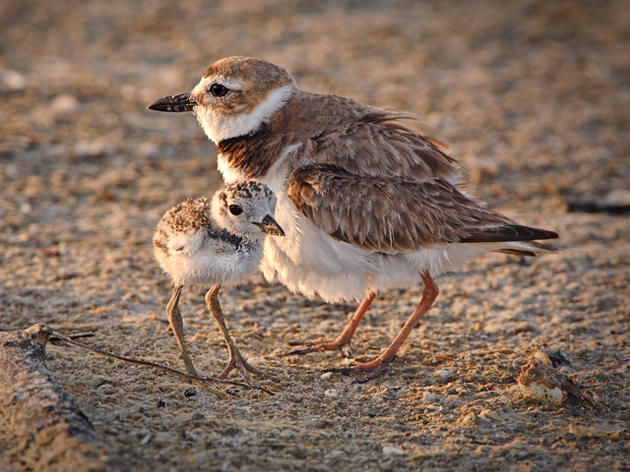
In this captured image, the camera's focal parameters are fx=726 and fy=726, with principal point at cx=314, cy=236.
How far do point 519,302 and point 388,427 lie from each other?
1748 mm

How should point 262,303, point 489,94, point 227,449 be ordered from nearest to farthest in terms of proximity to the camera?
point 227,449 < point 262,303 < point 489,94

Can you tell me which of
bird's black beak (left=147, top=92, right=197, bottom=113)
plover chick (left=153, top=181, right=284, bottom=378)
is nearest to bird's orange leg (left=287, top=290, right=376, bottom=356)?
plover chick (left=153, top=181, right=284, bottom=378)

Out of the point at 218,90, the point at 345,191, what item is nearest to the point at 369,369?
the point at 345,191

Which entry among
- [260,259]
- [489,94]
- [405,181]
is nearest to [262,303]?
[260,259]

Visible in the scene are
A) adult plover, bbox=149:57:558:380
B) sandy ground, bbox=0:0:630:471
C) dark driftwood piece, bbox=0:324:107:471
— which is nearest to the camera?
dark driftwood piece, bbox=0:324:107:471

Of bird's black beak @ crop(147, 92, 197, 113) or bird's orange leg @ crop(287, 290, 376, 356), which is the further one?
bird's black beak @ crop(147, 92, 197, 113)

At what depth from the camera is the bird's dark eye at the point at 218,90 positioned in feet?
13.4

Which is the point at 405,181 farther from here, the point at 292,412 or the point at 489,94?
the point at 489,94

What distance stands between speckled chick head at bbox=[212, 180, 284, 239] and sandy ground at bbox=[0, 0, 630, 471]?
2.53 feet

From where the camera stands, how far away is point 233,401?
3.38 m

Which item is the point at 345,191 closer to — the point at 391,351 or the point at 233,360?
the point at 391,351

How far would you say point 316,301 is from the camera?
478 centimetres

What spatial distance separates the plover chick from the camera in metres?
3.47

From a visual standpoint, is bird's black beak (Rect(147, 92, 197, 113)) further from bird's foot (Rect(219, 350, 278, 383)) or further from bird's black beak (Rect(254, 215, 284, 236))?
bird's foot (Rect(219, 350, 278, 383))
